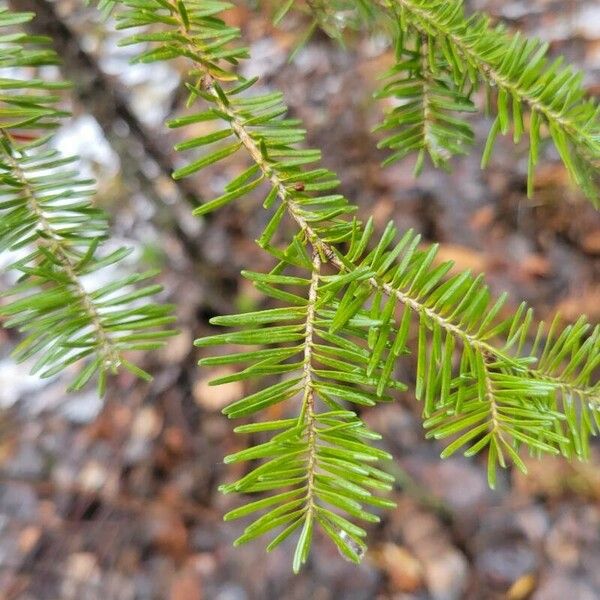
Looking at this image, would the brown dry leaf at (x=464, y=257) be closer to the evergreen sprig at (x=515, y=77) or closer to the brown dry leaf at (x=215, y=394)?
the brown dry leaf at (x=215, y=394)

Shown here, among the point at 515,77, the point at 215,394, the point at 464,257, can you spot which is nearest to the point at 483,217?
the point at 464,257

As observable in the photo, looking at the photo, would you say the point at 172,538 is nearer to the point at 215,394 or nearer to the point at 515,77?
the point at 215,394

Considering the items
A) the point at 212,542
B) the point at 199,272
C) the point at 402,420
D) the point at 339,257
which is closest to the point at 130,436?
the point at 212,542

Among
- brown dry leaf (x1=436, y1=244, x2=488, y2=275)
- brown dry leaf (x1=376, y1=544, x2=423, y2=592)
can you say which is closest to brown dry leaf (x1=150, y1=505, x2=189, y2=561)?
brown dry leaf (x1=376, y1=544, x2=423, y2=592)

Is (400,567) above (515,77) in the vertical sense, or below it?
below

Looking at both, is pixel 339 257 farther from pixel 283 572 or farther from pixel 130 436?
pixel 130 436

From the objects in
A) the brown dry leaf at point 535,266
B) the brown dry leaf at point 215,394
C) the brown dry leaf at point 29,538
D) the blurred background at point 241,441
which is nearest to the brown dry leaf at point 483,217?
the blurred background at point 241,441

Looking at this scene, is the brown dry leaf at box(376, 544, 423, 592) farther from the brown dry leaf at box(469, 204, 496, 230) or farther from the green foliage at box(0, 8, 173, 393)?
the green foliage at box(0, 8, 173, 393)
